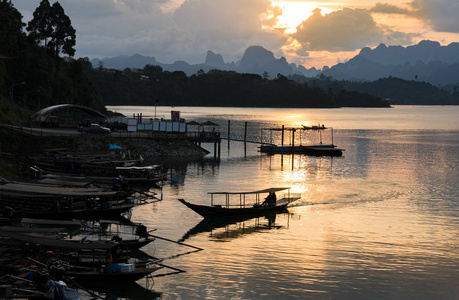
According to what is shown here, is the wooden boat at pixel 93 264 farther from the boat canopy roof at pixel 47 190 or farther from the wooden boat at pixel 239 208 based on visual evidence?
Answer: the wooden boat at pixel 239 208

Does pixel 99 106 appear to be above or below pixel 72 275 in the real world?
above

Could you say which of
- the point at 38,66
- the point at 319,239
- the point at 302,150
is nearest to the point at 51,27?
Answer: the point at 38,66

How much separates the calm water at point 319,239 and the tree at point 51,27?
62.4m

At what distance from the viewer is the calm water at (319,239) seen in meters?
34.1

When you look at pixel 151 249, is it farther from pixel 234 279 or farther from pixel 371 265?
pixel 371 265

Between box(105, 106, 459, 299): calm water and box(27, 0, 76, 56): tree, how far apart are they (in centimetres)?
6244

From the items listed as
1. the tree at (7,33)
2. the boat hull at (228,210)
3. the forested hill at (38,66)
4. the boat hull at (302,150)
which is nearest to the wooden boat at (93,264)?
the boat hull at (228,210)

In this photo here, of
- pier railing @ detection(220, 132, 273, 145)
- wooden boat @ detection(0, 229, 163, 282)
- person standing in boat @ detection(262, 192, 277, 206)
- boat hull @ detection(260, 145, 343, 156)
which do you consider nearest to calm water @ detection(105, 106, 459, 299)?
wooden boat @ detection(0, 229, 163, 282)

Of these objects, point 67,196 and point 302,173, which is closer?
point 67,196

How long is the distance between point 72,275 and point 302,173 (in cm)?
5756

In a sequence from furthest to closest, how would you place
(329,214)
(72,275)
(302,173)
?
(302,173), (329,214), (72,275)

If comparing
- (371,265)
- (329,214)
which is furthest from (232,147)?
(371,265)

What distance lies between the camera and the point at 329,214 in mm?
55031

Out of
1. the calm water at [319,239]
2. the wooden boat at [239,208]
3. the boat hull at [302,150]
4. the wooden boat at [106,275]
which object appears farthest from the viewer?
the boat hull at [302,150]
